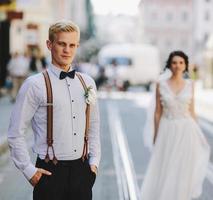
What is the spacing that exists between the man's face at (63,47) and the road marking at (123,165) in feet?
14.4

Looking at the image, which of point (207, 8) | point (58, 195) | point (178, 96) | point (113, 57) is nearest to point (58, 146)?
point (58, 195)

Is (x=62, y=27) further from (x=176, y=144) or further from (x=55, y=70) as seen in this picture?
(x=176, y=144)

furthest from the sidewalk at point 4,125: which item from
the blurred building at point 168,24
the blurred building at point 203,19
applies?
the blurred building at point 168,24

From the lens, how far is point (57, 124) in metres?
4.17

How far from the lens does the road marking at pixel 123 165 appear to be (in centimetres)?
894

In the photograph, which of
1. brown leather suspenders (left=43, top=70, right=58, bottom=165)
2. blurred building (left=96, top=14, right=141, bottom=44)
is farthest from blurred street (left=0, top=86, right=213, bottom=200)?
blurred building (left=96, top=14, right=141, bottom=44)

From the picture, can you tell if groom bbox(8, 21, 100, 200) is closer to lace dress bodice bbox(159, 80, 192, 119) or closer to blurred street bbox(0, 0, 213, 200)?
blurred street bbox(0, 0, 213, 200)

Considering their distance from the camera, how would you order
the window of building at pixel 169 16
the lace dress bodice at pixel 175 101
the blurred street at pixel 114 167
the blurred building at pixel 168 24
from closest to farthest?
the lace dress bodice at pixel 175 101 → the blurred street at pixel 114 167 → the blurred building at pixel 168 24 → the window of building at pixel 169 16

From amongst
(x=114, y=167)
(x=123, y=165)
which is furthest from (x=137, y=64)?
(x=114, y=167)

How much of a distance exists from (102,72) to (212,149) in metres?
25.2

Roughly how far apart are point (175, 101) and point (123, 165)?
388 cm

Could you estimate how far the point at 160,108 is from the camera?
7957 mm

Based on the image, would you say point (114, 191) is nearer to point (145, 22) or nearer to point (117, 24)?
point (145, 22)

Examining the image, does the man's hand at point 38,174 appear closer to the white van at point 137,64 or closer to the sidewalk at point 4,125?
the sidewalk at point 4,125
